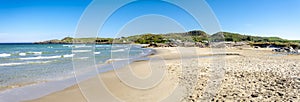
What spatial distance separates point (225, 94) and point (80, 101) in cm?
378

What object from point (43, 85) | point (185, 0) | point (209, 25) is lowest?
point (43, 85)

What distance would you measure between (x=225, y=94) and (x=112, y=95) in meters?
3.12

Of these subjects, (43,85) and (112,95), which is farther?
(43,85)

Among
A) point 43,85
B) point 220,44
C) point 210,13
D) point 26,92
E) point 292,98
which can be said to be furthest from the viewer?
point 220,44

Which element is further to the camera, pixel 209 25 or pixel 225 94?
pixel 209 25

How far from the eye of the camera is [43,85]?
9.16 meters

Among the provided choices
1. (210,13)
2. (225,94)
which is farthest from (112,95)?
(210,13)

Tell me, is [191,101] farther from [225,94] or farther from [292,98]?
[292,98]

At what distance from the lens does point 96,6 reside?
14.3ft

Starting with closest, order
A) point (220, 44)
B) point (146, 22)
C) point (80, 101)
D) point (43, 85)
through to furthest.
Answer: point (80, 101) → point (146, 22) → point (43, 85) → point (220, 44)

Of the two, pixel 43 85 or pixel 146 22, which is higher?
pixel 146 22

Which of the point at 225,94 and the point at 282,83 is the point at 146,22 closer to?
the point at 225,94

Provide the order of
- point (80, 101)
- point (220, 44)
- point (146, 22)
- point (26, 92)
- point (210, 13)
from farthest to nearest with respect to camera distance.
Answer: point (220, 44) → point (26, 92) → point (146, 22) → point (80, 101) → point (210, 13)

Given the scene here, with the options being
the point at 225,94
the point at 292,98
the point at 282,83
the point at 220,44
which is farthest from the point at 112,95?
the point at 220,44
